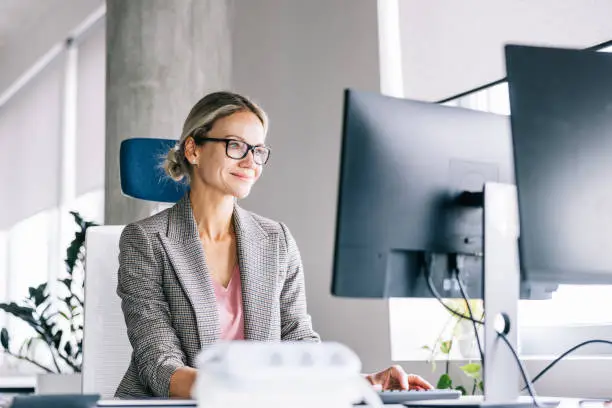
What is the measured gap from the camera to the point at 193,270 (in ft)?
6.56

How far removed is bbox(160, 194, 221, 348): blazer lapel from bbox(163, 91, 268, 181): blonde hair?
0.64ft

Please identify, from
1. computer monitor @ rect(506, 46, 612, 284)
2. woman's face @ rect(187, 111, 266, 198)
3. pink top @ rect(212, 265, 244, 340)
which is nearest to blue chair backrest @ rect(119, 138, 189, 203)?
woman's face @ rect(187, 111, 266, 198)

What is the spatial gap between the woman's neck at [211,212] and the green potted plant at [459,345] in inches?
43.2

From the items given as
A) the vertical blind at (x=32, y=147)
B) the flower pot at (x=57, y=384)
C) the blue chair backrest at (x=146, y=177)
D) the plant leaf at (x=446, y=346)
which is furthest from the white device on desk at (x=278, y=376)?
the vertical blind at (x=32, y=147)

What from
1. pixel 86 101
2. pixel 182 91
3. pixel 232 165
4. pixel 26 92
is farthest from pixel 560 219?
pixel 26 92

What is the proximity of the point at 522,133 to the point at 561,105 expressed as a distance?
10 centimetres

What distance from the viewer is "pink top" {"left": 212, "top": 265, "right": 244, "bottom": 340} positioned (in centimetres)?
207

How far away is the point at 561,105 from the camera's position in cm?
140

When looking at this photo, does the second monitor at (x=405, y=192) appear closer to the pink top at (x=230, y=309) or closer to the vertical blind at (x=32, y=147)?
the pink top at (x=230, y=309)

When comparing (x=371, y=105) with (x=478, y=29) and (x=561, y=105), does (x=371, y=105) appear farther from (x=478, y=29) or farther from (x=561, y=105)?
(x=478, y=29)

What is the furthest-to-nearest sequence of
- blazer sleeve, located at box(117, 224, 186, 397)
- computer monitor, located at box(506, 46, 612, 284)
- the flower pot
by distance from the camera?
the flower pot, blazer sleeve, located at box(117, 224, 186, 397), computer monitor, located at box(506, 46, 612, 284)

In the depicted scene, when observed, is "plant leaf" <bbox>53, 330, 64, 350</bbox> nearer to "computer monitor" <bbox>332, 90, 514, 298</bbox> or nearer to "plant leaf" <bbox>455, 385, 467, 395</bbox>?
"plant leaf" <bbox>455, 385, 467, 395</bbox>

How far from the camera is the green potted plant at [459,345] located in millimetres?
2955

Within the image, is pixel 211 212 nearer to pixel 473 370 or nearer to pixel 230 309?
pixel 230 309
